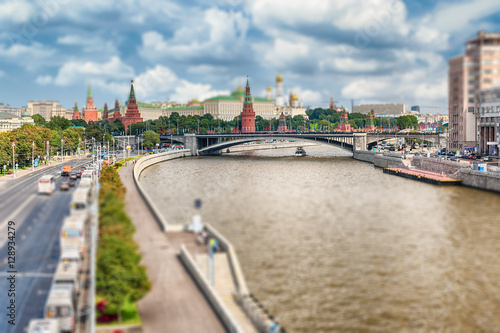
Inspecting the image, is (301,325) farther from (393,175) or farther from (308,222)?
(393,175)

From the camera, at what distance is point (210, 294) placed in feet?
68.3

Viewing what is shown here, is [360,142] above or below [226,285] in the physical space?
above

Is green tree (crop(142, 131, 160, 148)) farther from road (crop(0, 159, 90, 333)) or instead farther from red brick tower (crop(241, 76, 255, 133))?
road (crop(0, 159, 90, 333))

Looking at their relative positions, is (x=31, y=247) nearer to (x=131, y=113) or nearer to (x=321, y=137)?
(x=321, y=137)

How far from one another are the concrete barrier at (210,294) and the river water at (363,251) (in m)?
2.88

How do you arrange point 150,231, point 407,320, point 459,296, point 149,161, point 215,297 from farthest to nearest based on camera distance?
1. point 149,161
2. point 150,231
3. point 459,296
4. point 407,320
5. point 215,297

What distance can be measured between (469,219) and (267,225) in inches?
614

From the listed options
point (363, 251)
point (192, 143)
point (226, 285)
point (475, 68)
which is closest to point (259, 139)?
point (192, 143)

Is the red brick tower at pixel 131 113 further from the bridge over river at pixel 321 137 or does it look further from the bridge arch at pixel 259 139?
the bridge arch at pixel 259 139

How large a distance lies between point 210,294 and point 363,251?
12.6m

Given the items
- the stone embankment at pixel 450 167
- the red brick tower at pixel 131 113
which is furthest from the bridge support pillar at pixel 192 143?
the red brick tower at pixel 131 113

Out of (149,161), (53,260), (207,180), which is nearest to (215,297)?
(53,260)

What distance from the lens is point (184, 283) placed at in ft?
75.0

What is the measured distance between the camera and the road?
74.1 feet
